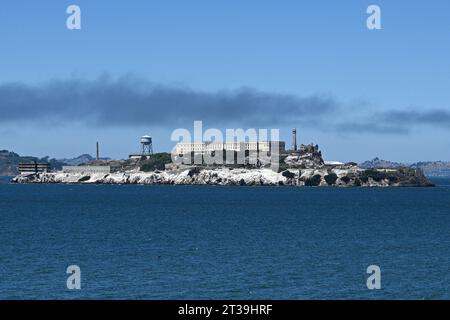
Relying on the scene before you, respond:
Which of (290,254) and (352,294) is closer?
(352,294)

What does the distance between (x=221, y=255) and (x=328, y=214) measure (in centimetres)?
7022

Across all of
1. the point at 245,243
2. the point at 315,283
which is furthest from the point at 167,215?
the point at 315,283

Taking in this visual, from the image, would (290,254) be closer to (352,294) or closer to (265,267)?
(265,267)

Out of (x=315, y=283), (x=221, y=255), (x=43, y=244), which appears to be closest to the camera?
(x=315, y=283)
